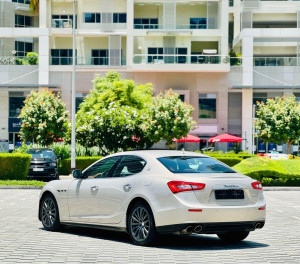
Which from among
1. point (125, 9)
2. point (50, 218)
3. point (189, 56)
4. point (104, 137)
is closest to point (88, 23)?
point (125, 9)

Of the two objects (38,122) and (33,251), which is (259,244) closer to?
(33,251)

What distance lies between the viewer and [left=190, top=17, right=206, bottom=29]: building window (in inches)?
2630

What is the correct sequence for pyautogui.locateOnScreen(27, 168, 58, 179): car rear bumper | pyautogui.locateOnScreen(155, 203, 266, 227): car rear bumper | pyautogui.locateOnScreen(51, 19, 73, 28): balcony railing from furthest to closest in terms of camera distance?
pyautogui.locateOnScreen(51, 19, 73, 28): balcony railing < pyautogui.locateOnScreen(27, 168, 58, 179): car rear bumper < pyautogui.locateOnScreen(155, 203, 266, 227): car rear bumper

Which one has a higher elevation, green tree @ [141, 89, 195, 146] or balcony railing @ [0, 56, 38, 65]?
balcony railing @ [0, 56, 38, 65]

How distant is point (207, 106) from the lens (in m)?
66.6

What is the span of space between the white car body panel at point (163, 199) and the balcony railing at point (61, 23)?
5584cm

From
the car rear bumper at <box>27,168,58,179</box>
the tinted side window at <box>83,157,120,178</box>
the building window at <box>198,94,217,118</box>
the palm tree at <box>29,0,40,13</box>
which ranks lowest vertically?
the car rear bumper at <box>27,168,58,179</box>

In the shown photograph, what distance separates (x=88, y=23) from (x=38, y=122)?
62.6 ft

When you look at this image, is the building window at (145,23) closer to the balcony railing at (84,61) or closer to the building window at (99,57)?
the building window at (99,57)

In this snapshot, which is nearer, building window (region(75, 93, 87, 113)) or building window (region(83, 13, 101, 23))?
building window (region(75, 93, 87, 113))

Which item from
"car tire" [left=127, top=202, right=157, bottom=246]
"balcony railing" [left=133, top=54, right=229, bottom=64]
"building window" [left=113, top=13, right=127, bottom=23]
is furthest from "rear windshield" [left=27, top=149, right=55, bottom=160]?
"building window" [left=113, top=13, right=127, bottom=23]

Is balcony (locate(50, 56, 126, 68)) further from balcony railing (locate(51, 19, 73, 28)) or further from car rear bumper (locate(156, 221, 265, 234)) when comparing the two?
car rear bumper (locate(156, 221, 265, 234))

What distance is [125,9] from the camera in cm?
6812

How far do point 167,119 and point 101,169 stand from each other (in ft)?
135
